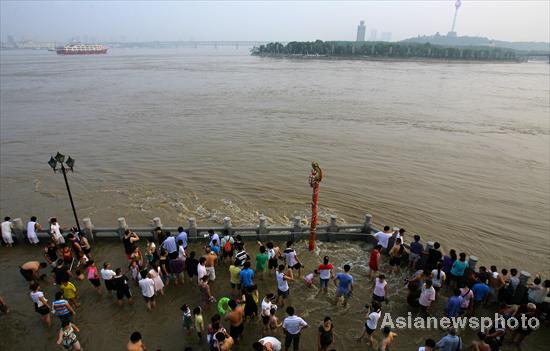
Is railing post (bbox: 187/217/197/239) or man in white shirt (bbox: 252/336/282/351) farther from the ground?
man in white shirt (bbox: 252/336/282/351)

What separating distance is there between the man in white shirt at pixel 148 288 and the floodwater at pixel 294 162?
8.11 meters

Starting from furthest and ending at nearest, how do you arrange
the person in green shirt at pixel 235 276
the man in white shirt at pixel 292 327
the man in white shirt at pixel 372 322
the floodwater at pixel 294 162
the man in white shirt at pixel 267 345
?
1. the floodwater at pixel 294 162
2. the person in green shirt at pixel 235 276
3. the man in white shirt at pixel 372 322
4. the man in white shirt at pixel 292 327
5. the man in white shirt at pixel 267 345

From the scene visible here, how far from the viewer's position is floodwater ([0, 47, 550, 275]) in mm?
19906

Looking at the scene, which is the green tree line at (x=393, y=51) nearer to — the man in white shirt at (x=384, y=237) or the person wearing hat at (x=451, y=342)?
the man in white shirt at (x=384, y=237)

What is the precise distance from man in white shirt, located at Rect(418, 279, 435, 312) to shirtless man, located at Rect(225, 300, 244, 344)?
553 centimetres

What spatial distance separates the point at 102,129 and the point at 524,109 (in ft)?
191

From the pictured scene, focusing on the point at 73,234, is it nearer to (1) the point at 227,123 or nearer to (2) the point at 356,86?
(1) the point at 227,123

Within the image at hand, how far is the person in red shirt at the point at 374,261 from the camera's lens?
464 inches

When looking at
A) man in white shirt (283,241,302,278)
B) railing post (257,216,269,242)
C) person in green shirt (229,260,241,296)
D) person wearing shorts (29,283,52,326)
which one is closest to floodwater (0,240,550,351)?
person wearing shorts (29,283,52,326)

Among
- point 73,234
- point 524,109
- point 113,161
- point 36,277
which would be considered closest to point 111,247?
point 73,234

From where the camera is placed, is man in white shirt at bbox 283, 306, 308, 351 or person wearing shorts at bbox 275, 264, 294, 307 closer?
man in white shirt at bbox 283, 306, 308, 351

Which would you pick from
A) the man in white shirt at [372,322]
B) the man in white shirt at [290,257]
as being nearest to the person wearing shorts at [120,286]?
the man in white shirt at [290,257]

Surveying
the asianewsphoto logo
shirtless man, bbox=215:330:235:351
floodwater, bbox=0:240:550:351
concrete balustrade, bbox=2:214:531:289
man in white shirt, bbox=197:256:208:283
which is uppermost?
man in white shirt, bbox=197:256:208:283

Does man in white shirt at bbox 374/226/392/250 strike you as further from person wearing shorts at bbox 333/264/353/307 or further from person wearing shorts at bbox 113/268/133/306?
person wearing shorts at bbox 113/268/133/306
